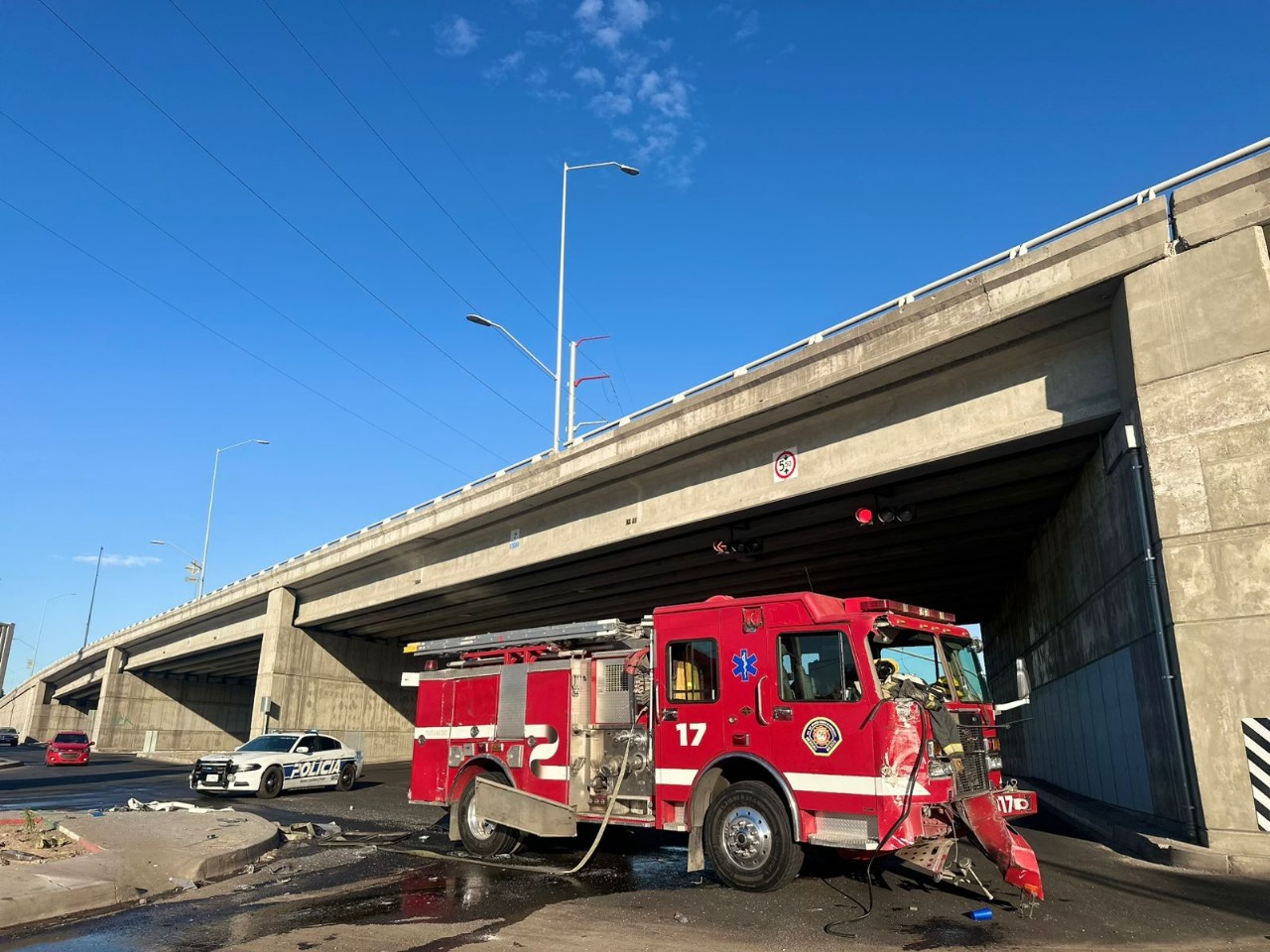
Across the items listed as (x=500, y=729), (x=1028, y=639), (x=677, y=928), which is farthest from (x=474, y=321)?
(x=677, y=928)

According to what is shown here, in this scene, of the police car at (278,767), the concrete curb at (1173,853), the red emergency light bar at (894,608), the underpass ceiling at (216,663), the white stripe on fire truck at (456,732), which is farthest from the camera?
the underpass ceiling at (216,663)

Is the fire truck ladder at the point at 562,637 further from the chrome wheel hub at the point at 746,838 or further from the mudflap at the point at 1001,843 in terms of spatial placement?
the mudflap at the point at 1001,843

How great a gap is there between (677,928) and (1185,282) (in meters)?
10.2

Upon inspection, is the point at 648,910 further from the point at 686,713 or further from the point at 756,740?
the point at 686,713

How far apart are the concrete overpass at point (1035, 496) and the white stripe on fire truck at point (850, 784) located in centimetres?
490

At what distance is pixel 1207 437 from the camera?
10.4 metres

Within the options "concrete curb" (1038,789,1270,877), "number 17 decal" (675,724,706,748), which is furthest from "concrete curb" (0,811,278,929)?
"concrete curb" (1038,789,1270,877)

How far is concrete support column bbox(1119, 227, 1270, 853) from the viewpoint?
9688 mm

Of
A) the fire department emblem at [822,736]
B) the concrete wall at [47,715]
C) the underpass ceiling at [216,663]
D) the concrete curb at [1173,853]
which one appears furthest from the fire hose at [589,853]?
the concrete wall at [47,715]

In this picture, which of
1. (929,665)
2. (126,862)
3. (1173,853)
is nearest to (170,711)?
(126,862)

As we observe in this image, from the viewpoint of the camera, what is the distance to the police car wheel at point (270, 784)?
20484 mm

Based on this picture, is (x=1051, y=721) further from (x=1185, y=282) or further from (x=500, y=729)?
(x=500, y=729)

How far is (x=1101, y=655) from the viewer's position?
47.7 ft

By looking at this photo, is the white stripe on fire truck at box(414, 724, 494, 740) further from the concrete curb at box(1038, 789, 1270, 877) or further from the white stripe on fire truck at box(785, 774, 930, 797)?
the concrete curb at box(1038, 789, 1270, 877)
